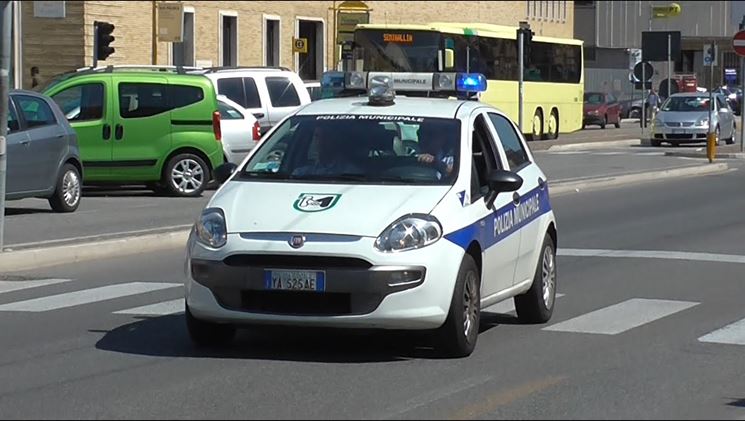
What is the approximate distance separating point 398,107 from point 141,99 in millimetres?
12925

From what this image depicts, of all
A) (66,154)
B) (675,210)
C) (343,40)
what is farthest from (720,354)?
(343,40)

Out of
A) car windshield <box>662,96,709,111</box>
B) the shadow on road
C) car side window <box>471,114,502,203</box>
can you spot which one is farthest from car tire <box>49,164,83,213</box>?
car windshield <box>662,96,709,111</box>

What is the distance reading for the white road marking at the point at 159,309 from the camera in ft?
38.3

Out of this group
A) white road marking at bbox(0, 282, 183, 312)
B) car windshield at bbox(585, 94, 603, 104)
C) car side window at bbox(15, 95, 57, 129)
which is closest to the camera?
white road marking at bbox(0, 282, 183, 312)

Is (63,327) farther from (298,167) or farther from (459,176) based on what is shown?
(459,176)

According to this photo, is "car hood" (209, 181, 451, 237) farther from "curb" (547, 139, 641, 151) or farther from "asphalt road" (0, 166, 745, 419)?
"curb" (547, 139, 641, 151)

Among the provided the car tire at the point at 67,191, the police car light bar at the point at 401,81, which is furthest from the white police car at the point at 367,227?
the police car light bar at the point at 401,81

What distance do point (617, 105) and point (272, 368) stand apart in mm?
55776

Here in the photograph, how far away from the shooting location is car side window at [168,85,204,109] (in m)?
23.1

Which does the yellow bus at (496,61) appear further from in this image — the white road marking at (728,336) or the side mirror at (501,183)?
the side mirror at (501,183)

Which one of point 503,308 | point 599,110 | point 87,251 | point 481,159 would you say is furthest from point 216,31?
point 481,159

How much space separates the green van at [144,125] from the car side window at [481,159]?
1289 cm

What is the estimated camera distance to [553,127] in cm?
5072

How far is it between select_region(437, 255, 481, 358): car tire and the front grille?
638 mm
